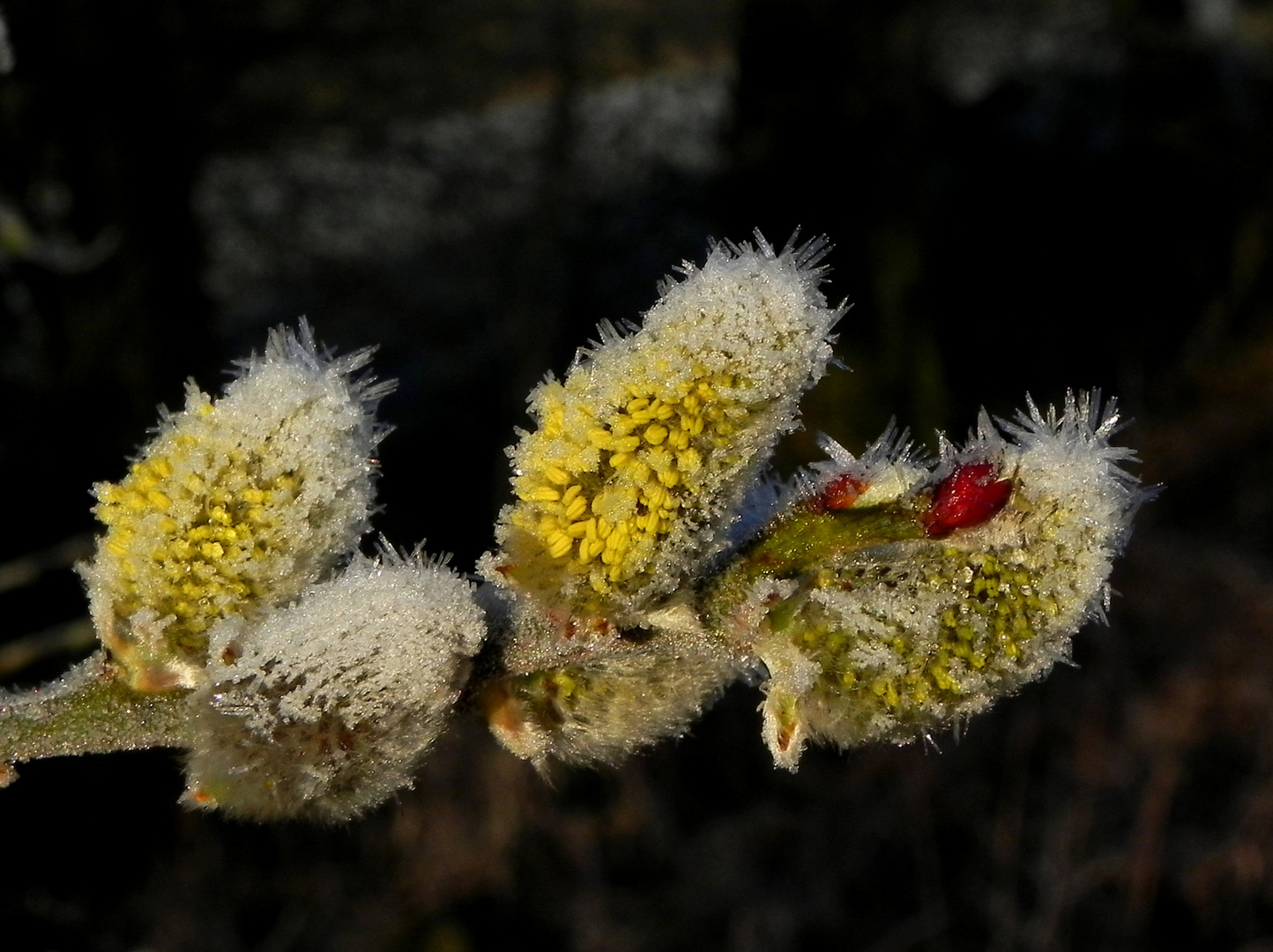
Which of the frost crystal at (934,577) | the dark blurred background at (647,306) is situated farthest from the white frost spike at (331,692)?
the dark blurred background at (647,306)

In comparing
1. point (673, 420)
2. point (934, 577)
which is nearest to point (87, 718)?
point (673, 420)

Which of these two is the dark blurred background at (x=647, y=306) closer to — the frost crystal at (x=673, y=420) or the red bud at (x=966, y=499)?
the frost crystal at (x=673, y=420)

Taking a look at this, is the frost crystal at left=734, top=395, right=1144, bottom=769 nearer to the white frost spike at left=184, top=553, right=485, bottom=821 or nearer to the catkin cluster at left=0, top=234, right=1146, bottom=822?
the catkin cluster at left=0, top=234, right=1146, bottom=822

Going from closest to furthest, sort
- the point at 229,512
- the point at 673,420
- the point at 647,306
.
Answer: the point at 673,420
the point at 229,512
the point at 647,306

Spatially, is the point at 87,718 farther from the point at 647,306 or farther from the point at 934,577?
the point at 647,306

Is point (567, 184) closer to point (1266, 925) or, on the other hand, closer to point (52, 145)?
point (52, 145)

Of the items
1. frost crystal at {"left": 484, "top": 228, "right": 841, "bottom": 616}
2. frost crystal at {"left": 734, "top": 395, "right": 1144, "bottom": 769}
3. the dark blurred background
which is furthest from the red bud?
the dark blurred background

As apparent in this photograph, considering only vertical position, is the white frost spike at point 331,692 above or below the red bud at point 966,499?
above
